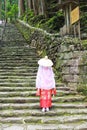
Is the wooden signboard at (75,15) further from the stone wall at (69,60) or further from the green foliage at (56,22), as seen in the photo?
the green foliage at (56,22)

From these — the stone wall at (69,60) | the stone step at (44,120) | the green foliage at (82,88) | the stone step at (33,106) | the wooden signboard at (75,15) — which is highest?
the wooden signboard at (75,15)

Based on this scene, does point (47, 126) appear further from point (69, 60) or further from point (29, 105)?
point (69, 60)

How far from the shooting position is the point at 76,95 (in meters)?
10.1

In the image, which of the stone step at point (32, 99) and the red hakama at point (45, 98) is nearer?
the red hakama at point (45, 98)

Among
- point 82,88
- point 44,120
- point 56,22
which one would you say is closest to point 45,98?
point 44,120

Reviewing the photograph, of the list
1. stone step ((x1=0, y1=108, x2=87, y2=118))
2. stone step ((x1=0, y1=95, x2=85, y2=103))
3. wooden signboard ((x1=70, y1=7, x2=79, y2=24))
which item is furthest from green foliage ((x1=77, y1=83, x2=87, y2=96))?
wooden signboard ((x1=70, y1=7, x2=79, y2=24))

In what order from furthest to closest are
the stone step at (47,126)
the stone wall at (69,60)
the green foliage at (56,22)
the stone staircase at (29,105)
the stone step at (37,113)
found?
the green foliage at (56,22), the stone wall at (69,60), the stone step at (37,113), the stone staircase at (29,105), the stone step at (47,126)

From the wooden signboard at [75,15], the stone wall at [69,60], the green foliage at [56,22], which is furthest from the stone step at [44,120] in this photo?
the green foliage at [56,22]

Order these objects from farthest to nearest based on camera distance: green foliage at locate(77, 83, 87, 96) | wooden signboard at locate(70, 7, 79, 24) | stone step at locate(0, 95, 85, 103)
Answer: wooden signboard at locate(70, 7, 79, 24), green foliage at locate(77, 83, 87, 96), stone step at locate(0, 95, 85, 103)

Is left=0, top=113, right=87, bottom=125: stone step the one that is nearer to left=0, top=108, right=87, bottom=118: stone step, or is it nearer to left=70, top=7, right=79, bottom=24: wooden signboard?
left=0, top=108, right=87, bottom=118: stone step

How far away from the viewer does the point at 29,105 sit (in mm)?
9086

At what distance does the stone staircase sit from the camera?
26.5 feet

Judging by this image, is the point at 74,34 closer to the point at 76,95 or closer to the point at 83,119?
the point at 76,95

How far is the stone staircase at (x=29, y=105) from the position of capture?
8.06 m
